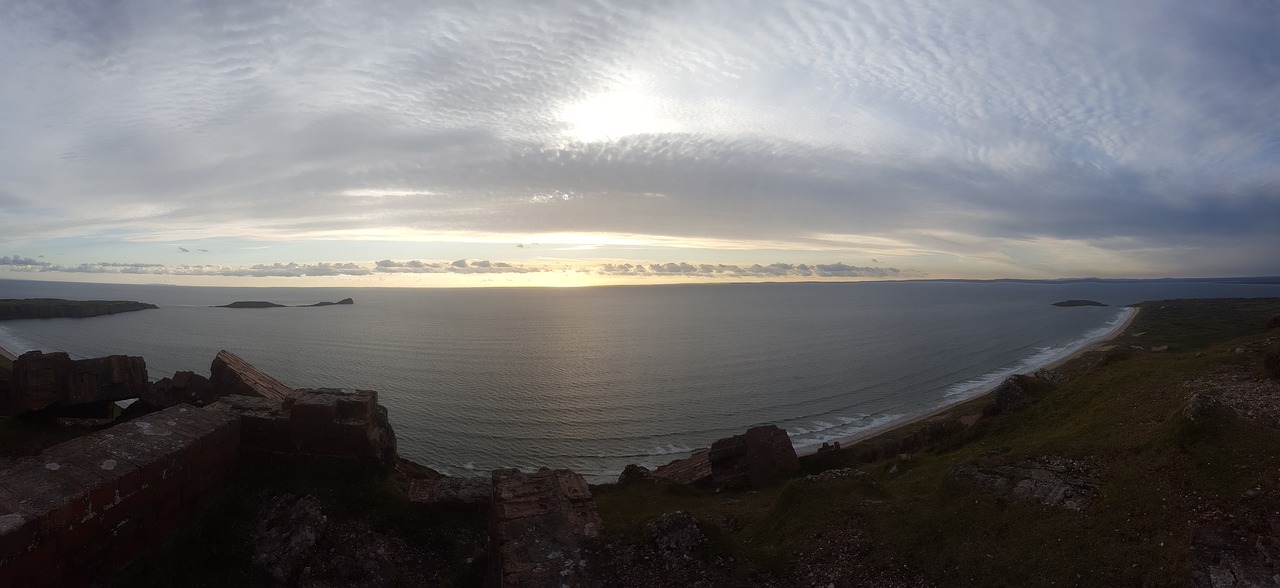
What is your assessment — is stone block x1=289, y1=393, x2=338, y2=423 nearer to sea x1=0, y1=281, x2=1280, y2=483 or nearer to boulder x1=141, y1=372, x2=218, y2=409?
boulder x1=141, y1=372, x2=218, y2=409

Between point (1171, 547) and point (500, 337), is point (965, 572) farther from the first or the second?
point (500, 337)

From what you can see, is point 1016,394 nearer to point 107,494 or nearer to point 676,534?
point 676,534

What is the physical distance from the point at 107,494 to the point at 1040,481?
1670 centimetres

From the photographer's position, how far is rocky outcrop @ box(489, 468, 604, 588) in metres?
9.35

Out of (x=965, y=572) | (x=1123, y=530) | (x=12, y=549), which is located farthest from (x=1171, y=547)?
(x=12, y=549)

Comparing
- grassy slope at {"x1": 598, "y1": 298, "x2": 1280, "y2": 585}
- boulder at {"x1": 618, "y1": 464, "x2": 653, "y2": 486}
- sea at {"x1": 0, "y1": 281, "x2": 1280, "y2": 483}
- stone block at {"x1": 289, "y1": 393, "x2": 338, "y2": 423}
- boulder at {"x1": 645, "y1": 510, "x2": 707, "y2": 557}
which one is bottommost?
sea at {"x1": 0, "y1": 281, "x2": 1280, "y2": 483}

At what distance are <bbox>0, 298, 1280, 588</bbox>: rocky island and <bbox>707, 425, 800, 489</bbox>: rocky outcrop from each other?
2.49 metres

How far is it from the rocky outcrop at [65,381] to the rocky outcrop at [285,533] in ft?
25.0

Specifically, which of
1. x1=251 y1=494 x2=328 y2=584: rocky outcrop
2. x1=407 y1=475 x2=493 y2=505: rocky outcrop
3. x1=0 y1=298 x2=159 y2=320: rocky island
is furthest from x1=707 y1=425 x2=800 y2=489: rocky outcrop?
x1=0 y1=298 x2=159 y2=320: rocky island

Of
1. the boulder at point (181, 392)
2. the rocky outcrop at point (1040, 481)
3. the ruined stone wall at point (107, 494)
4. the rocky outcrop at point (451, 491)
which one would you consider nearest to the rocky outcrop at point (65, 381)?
the boulder at point (181, 392)

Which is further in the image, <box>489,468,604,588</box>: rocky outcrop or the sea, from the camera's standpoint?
the sea

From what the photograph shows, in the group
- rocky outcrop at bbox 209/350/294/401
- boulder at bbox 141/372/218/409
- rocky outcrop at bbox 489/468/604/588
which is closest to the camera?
rocky outcrop at bbox 489/468/604/588

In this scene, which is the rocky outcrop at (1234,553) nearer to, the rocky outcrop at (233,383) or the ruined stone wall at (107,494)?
the ruined stone wall at (107,494)

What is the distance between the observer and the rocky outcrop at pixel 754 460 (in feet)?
57.7
